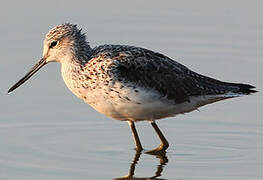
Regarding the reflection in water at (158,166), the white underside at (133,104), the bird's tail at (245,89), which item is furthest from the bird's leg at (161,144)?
the bird's tail at (245,89)

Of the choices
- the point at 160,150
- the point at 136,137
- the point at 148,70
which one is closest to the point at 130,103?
the point at 148,70

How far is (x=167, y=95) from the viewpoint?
48.4 ft

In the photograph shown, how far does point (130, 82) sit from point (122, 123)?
2214 millimetres

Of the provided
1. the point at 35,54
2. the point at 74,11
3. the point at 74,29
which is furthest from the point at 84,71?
the point at 74,11

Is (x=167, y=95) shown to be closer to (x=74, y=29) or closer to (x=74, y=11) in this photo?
(x=74, y=29)

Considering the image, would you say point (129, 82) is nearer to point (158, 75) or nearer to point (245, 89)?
point (158, 75)

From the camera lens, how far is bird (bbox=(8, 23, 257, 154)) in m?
14.3

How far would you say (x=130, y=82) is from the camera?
1433cm

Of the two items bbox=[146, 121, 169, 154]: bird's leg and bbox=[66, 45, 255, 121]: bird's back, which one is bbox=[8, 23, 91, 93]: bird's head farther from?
bbox=[146, 121, 169, 154]: bird's leg

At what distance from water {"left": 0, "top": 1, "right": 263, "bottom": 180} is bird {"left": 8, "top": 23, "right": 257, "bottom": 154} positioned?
670mm

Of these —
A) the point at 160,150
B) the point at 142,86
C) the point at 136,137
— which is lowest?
the point at 160,150

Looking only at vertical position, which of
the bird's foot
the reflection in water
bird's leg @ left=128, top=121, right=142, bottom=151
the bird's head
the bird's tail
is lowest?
the reflection in water

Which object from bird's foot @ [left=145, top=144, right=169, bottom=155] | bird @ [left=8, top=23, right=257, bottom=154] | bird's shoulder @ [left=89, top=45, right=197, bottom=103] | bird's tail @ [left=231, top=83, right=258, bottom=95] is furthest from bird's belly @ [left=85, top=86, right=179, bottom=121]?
bird's tail @ [left=231, top=83, right=258, bottom=95]

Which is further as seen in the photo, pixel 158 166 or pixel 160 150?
pixel 160 150
